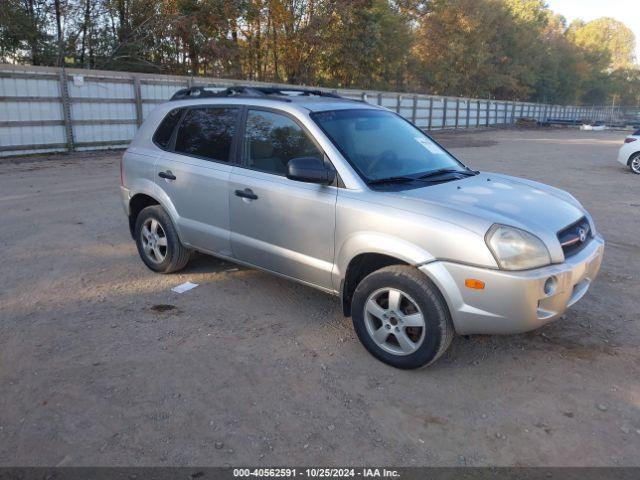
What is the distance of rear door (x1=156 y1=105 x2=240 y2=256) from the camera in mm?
4527

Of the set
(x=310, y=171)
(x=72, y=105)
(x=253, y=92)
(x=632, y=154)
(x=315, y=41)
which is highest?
(x=315, y=41)

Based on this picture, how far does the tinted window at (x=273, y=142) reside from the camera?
13.3 ft

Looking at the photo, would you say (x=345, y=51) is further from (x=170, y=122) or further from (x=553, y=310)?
(x=553, y=310)

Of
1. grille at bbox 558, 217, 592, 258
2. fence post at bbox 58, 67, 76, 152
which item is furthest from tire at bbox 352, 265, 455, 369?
fence post at bbox 58, 67, 76, 152

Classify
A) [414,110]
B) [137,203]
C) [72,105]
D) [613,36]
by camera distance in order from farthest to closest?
[613,36] → [414,110] → [72,105] → [137,203]

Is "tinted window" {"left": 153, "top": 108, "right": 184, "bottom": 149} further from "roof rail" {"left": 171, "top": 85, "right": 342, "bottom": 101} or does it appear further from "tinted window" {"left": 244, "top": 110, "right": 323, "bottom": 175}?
"tinted window" {"left": 244, "top": 110, "right": 323, "bottom": 175}

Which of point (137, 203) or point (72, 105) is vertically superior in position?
point (72, 105)

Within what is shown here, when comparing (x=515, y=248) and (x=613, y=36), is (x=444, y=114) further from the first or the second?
(x=613, y=36)

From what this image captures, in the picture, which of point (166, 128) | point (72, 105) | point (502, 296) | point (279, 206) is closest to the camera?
point (502, 296)

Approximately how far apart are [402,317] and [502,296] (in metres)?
0.66

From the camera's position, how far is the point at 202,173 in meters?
4.62

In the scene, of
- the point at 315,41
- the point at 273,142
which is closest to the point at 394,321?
the point at 273,142

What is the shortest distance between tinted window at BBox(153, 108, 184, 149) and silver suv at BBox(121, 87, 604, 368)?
0.01 metres

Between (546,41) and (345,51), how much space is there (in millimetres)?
50301
